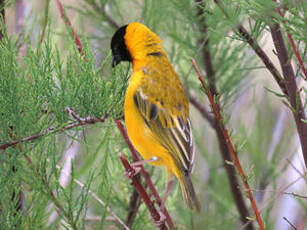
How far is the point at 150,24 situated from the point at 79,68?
109 cm

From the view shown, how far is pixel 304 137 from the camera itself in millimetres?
1435

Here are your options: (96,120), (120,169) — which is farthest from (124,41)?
(96,120)

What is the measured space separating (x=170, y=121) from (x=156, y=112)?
0.23 ft

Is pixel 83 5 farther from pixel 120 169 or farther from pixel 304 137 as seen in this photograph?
pixel 304 137

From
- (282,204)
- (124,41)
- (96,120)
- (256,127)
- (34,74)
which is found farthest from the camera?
(282,204)

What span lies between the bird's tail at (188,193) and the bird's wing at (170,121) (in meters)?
0.05

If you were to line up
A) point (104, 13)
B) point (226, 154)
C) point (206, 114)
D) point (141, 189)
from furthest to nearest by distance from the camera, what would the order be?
point (206, 114) → point (104, 13) → point (226, 154) → point (141, 189)

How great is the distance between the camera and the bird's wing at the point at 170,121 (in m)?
1.96

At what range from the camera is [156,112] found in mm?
2029

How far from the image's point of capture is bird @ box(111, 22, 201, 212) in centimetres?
192

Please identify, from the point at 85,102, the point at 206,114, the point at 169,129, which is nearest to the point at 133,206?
Result: the point at 169,129

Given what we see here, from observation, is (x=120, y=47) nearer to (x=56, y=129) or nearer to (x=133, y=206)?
(x=133, y=206)

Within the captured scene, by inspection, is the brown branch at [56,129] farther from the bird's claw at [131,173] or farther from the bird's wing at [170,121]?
the bird's wing at [170,121]

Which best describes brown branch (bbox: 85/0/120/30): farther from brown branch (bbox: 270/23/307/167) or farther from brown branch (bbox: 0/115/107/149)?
brown branch (bbox: 270/23/307/167)
